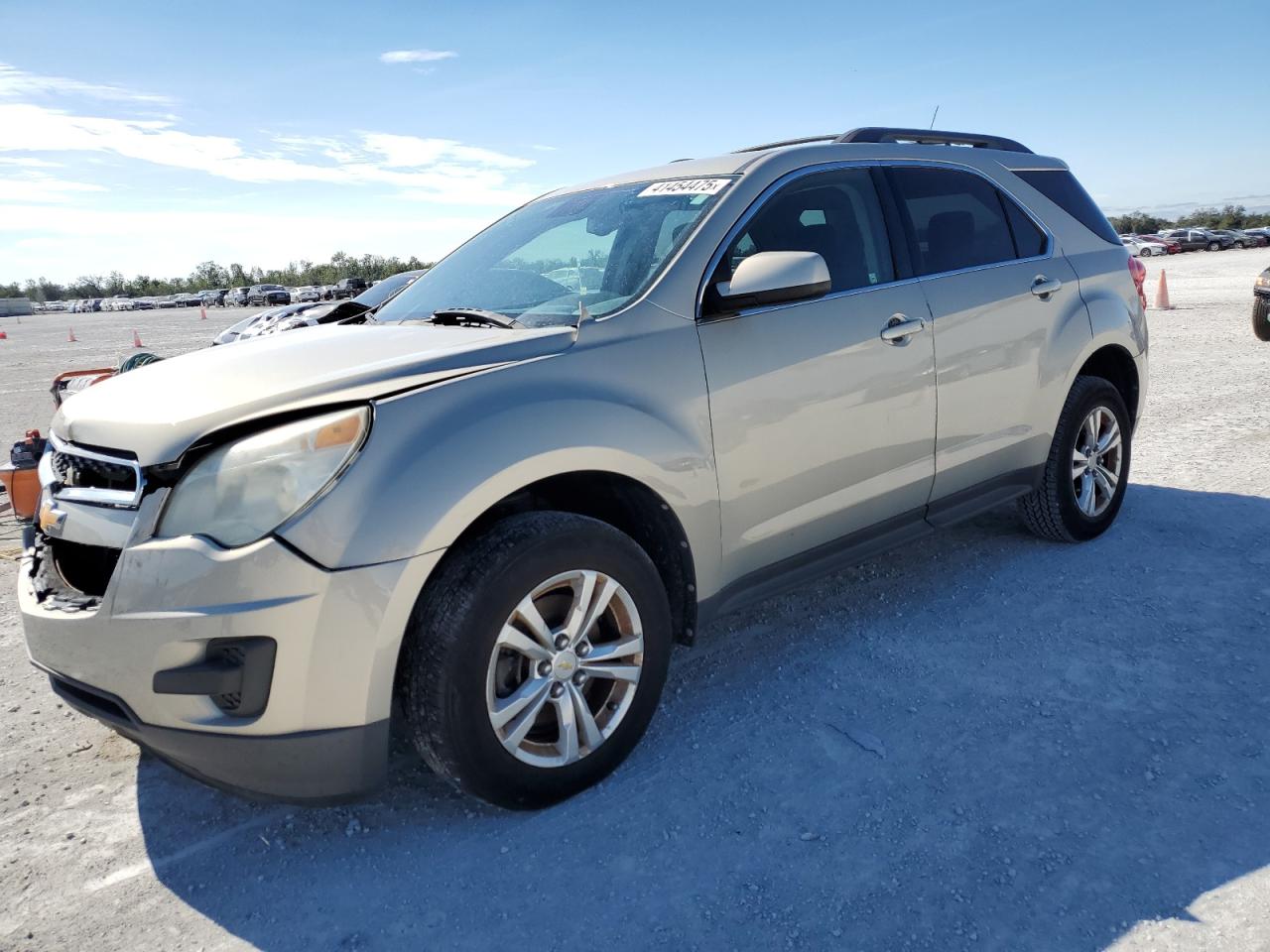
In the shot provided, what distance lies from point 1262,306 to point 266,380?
11280 mm

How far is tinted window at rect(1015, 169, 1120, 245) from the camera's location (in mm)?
4469

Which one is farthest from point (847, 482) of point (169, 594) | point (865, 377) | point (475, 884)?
point (169, 594)

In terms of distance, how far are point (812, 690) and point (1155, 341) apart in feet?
36.6

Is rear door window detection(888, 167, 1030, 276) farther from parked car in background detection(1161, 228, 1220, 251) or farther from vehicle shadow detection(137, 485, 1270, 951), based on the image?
parked car in background detection(1161, 228, 1220, 251)

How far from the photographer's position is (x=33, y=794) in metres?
2.96

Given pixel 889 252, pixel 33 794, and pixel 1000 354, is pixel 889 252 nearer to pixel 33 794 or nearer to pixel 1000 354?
pixel 1000 354

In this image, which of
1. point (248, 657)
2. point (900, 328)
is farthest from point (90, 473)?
point (900, 328)

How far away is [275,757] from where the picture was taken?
2.34 meters

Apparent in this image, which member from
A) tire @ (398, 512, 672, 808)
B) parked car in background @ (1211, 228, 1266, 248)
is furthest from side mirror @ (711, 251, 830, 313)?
parked car in background @ (1211, 228, 1266, 248)

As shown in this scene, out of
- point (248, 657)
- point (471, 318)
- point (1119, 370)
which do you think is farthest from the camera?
point (1119, 370)

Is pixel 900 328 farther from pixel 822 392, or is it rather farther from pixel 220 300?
pixel 220 300

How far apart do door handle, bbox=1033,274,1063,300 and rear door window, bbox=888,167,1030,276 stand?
0.13 metres

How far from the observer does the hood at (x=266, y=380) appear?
7.95ft

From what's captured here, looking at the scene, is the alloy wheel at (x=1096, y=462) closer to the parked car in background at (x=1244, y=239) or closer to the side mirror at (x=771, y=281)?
the side mirror at (x=771, y=281)
